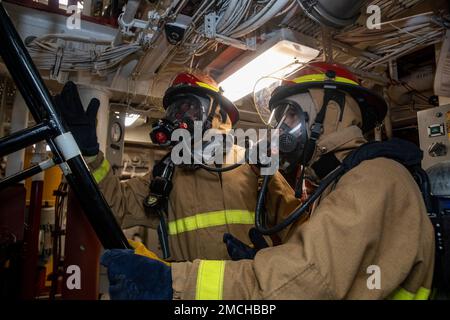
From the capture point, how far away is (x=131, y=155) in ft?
20.2

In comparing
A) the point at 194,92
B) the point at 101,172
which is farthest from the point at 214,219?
the point at 194,92

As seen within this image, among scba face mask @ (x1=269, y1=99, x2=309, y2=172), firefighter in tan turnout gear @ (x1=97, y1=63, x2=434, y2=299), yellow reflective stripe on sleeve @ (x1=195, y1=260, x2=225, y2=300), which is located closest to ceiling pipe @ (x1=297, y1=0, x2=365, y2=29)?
Result: scba face mask @ (x1=269, y1=99, x2=309, y2=172)

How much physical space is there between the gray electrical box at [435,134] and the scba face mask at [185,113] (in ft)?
6.32

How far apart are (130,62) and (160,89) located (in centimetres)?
51

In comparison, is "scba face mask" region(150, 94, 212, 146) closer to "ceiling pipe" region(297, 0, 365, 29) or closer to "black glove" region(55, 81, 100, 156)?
"black glove" region(55, 81, 100, 156)

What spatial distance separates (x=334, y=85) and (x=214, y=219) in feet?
3.84

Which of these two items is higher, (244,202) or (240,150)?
(240,150)

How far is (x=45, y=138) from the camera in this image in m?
1.09

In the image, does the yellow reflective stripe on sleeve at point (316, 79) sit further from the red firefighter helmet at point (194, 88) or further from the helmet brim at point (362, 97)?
the red firefighter helmet at point (194, 88)

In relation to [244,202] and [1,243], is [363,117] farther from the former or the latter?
[1,243]

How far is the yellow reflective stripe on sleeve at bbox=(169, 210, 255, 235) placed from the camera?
6.83 ft

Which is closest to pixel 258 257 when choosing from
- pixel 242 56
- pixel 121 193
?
pixel 121 193

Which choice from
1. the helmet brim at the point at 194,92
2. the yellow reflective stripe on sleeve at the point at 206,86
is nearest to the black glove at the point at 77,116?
the helmet brim at the point at 194,92

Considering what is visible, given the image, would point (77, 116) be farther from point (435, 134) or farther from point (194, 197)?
point (435, 134)
